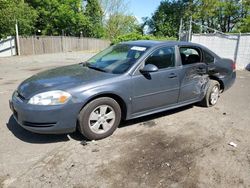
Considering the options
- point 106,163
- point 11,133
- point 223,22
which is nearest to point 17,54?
point 11,133

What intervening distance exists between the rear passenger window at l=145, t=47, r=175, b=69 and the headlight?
1.58m

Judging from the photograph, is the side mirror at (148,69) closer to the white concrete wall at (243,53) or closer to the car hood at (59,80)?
the car hood at (59,80)

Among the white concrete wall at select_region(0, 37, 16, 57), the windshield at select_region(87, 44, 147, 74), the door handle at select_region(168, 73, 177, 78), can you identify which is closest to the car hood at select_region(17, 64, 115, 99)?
the windshield at select_region(87, 44, 147, 74)

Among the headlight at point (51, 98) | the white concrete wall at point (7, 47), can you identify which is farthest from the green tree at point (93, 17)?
the headlight at point (51, 98)

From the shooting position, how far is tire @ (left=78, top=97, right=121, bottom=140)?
12.6 ft

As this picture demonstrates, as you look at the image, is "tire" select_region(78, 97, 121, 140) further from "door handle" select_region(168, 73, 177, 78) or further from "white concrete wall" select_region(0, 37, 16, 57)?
"white concrete wall" select_region(0, 37, 16, 57)

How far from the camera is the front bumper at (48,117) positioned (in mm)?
3590

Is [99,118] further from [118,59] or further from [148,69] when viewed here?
[118,59]

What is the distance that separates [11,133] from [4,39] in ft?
61.4

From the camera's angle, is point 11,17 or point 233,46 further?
point 11,17

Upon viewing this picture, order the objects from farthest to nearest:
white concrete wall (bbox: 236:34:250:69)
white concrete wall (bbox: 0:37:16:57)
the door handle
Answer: white concrete wall (bbox: 0:37:16:57) → white concrete wall (bbox: 236:34:250:69) → the door handle

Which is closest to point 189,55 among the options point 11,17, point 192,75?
point 192,75

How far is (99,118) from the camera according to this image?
13.2ft

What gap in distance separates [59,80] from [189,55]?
2726 mm
